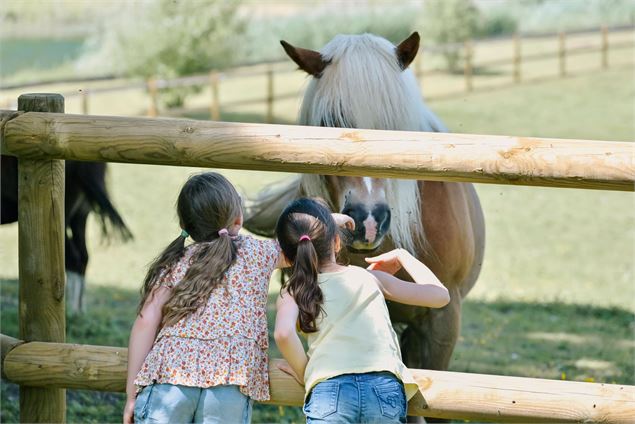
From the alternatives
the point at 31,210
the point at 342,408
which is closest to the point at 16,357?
the point at 31,210

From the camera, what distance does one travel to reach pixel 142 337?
9.30 feet

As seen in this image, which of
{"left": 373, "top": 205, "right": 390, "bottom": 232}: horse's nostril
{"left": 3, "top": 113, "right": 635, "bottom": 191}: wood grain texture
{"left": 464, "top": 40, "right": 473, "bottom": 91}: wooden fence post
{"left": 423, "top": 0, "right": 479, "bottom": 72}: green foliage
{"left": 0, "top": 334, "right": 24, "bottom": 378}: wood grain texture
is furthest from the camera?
{"left": 423, "top": 0, "right": 479, "bottom": 72}: green foliage

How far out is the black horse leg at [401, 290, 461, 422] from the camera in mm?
4090

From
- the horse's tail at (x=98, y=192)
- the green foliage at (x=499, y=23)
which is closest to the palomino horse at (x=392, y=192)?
the horse's tail at (x=98, y=192)

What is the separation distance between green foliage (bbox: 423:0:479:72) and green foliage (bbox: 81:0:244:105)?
290 inches

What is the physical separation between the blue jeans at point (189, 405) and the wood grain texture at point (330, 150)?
0.77m

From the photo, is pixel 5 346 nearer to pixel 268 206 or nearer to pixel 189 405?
pixel 189 405

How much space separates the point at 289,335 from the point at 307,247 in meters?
0.28

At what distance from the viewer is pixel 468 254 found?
13.9 ft

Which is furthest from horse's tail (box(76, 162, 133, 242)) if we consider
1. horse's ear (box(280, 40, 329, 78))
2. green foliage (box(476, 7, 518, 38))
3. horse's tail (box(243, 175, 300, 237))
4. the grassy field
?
green foliage (box(476, 7, 518, 38))

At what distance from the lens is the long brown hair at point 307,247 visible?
9.08ft

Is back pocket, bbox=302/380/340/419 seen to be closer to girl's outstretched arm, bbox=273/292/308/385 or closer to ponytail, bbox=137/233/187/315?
girl's outstretched arm, bbox=273/292/308/385

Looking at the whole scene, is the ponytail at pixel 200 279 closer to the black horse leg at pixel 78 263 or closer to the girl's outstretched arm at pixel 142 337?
the girl's outstretched arm at pixel 142 337

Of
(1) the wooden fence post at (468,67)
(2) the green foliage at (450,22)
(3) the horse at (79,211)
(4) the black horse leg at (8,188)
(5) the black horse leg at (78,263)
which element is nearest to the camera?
(4) the black horse leg at (8,188)
